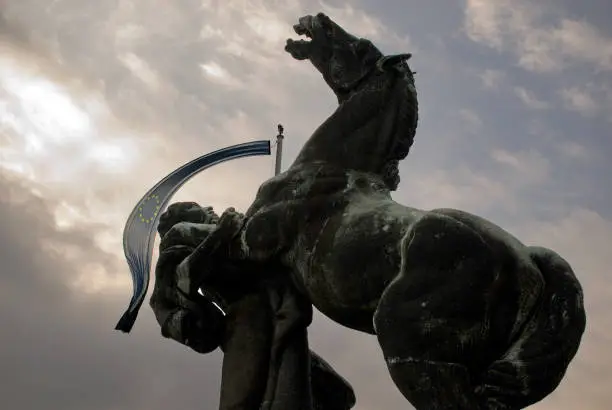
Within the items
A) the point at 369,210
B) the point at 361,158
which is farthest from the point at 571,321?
the point at 361,158

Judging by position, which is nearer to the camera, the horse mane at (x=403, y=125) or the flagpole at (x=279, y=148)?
the horse mane at (x=403, y=125)

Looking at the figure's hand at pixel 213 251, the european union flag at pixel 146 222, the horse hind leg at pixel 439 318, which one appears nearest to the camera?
the horse hind leg at pixel 439 318

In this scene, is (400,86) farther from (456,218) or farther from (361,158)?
(456,218)

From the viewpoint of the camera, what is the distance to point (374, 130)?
642 cm

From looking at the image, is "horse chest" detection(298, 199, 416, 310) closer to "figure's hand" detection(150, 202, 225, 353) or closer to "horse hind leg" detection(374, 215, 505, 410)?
"horse hind leg" detection(374, 215, 505, 410)

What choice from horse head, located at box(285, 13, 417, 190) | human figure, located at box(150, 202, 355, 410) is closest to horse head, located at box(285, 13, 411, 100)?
horse head, located at box(285, 13, 417, 190)

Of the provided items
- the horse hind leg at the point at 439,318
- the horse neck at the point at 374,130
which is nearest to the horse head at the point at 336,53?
the horse neck at the point at 374,130

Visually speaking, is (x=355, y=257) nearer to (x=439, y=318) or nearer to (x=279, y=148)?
(x=439, y=318)

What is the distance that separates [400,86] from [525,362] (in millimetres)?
2442

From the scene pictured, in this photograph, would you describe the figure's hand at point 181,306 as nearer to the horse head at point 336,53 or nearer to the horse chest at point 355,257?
the horse chest at point 355,257

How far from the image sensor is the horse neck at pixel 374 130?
20.9 feet

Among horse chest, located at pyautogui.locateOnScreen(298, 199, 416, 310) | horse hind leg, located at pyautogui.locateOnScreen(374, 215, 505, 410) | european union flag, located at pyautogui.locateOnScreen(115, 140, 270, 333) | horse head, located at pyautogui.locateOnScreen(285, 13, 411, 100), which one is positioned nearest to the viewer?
horse hind leg, located at pyautogui.locateOnScreen(374, 215, 505, 410)

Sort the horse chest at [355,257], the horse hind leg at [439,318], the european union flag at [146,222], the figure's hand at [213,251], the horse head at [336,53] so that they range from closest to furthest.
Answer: the horse hind leg at [439,318]
the horse chest at [355,257]
the figure's hand at [213,251]
the horse head at [336,53]
the european union flag at [146,222]

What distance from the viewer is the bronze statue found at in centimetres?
507
